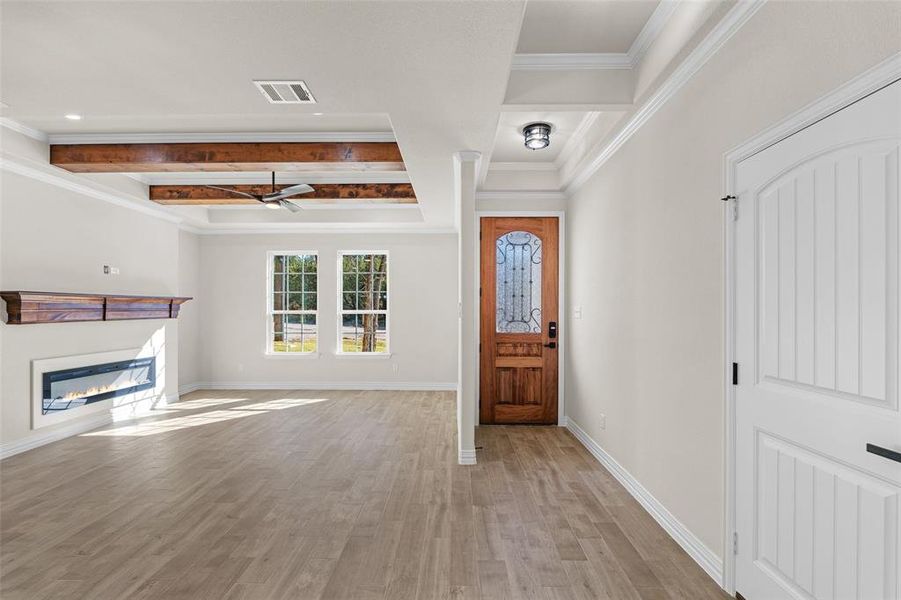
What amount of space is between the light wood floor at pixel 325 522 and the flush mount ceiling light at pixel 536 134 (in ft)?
9.58

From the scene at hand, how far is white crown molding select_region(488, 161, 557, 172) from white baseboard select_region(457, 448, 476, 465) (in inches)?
124

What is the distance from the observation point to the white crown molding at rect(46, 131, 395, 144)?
4410 millimetres

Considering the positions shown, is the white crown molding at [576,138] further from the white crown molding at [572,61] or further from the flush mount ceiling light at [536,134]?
the white crown molding at [572,61]

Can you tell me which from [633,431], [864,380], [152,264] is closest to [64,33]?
[864,380]

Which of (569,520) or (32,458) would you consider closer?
(569,520)

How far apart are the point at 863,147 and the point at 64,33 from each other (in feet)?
11.4

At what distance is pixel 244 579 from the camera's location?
91.7 inches

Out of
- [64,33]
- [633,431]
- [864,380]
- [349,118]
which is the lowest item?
[633,431]

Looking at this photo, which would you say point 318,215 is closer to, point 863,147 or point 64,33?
point 64,33

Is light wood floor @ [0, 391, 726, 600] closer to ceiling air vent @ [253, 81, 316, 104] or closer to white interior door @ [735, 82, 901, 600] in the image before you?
white interior door @ [735, 82, 901, 600]

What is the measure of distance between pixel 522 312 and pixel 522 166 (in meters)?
1.70

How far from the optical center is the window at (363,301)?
25.8 ft

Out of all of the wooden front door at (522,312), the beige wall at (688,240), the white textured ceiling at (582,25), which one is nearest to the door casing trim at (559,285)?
the wooden front door at (522,312)

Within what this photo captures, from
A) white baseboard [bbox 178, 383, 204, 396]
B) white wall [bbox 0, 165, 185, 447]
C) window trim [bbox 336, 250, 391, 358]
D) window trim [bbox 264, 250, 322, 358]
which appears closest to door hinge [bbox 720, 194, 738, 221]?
white wall [bbox 0, 165, 185, 447]
